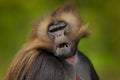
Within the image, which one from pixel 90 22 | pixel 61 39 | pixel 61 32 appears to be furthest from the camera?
pixel 90 22

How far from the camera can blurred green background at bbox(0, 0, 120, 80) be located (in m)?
13.0

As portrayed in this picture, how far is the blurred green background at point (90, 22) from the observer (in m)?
A: 13.0

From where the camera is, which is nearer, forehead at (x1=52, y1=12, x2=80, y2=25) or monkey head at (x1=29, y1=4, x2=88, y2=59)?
monkey head at (x1=29, y1=4, x2=88, y2=59)

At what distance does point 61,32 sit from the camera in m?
8.10

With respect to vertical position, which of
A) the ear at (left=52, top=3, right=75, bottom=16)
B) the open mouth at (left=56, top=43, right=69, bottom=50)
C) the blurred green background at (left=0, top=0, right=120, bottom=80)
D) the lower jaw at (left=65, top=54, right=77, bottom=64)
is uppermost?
the ear at (left=52, top=3, right=75, bottom=16)

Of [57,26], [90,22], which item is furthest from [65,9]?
[90,22]

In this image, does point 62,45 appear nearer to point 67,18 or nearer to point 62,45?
point 62,45

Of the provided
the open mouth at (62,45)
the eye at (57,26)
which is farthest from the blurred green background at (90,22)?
the open mouth at (62,45)

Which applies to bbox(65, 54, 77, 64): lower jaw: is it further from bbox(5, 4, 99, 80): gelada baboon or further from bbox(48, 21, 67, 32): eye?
bbox(48, 21, 67, 32): eye

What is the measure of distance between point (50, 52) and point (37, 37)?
7.9 inches

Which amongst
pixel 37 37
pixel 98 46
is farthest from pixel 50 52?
pixel 98 46

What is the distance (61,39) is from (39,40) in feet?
0.88

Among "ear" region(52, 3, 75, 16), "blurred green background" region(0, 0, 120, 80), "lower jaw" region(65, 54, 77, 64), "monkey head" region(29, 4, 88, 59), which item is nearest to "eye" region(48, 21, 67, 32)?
"monkey head" region(29, 4, 88, 59)

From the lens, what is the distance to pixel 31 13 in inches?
530
